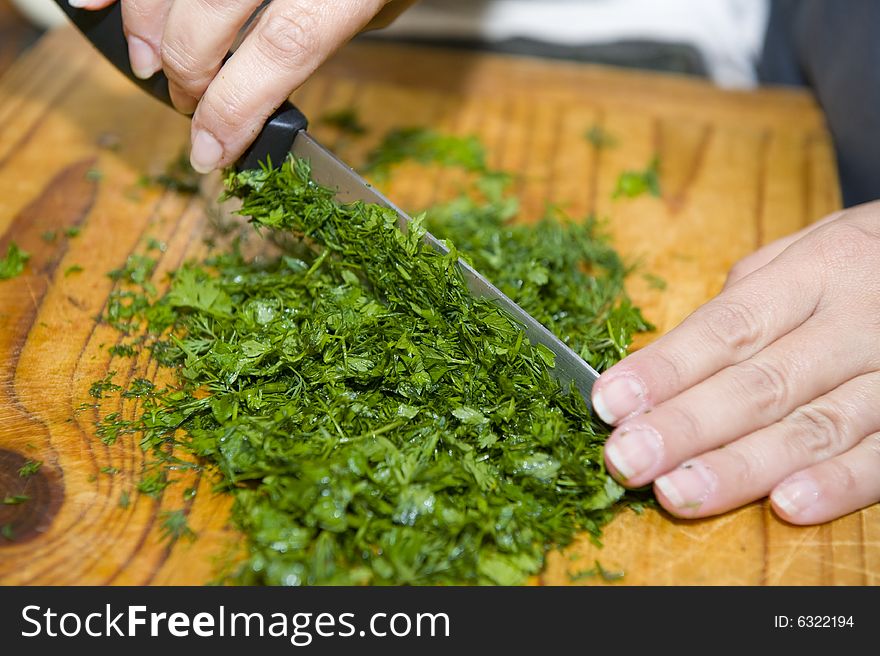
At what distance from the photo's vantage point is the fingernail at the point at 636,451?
5.56ft

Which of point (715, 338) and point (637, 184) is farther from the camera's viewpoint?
point (637, 184)

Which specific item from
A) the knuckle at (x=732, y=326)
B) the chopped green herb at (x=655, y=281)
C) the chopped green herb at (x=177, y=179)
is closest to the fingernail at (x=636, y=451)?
the knuckle at (x=732, y=326)

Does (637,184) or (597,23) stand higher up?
(597,23)

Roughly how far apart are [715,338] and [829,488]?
15.5 inches

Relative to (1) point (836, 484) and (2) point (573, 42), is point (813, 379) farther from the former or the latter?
(2) point (573, 42)

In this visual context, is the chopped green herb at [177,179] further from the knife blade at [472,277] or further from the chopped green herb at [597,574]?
the chopped green herb at [597,574]

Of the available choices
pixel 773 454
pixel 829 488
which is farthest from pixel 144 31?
pixel 829 488

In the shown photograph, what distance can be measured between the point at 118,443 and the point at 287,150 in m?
0.81

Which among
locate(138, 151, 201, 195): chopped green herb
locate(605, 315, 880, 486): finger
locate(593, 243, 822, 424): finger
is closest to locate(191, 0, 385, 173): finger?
locate(138, 151, 201, 195): chopped green herb

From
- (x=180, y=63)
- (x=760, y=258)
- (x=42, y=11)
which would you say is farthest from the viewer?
(x=42, y=11)

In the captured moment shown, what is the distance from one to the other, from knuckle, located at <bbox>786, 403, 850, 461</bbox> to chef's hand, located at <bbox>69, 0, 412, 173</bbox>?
4.41 feet

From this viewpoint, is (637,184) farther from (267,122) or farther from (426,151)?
(267,122)

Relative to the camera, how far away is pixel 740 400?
5.86 ft

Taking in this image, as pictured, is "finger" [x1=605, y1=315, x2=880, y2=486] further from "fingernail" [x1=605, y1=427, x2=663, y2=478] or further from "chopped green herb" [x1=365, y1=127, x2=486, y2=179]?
"chopped green herb" [x1=365, y1=127, x2=486, y2=179]
